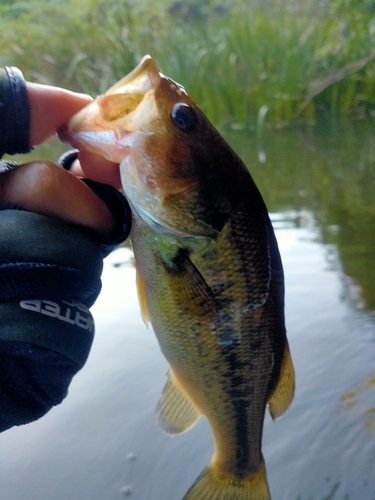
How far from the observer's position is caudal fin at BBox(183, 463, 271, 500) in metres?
0.97

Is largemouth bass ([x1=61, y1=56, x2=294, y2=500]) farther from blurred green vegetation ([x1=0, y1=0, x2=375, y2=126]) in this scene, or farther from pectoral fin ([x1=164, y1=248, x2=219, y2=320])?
blurred green vegetation ([x1=0, y1=0, x2=375, y2=126])

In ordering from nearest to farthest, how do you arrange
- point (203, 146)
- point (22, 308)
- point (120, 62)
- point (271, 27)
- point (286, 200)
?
1. point (22, 308)
2. point (203, 146)
3. point (286, 200)
4. point (120, 62)
5. point (271, 27)

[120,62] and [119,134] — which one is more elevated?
[120,62]

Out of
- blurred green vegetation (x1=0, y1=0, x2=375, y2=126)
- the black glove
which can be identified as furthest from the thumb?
blurred green vegetation (x1=0, y1=0, x2=375, y2=126)

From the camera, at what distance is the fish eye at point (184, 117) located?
75cm

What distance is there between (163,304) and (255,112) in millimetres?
3179

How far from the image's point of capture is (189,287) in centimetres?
79

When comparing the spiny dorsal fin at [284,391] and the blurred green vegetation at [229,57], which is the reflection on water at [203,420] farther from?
the blurred green vegetation at [229,57]

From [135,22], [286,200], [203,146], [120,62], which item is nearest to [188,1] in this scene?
[135,22]

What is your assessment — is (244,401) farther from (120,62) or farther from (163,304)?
(120,62)

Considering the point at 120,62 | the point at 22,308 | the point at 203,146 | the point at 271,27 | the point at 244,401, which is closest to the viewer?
the point at 22,308

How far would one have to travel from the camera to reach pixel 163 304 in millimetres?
821

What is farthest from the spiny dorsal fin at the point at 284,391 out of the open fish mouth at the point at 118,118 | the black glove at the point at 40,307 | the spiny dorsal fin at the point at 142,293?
the open fish mouth at the point at 118,118

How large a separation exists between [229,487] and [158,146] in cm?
67
